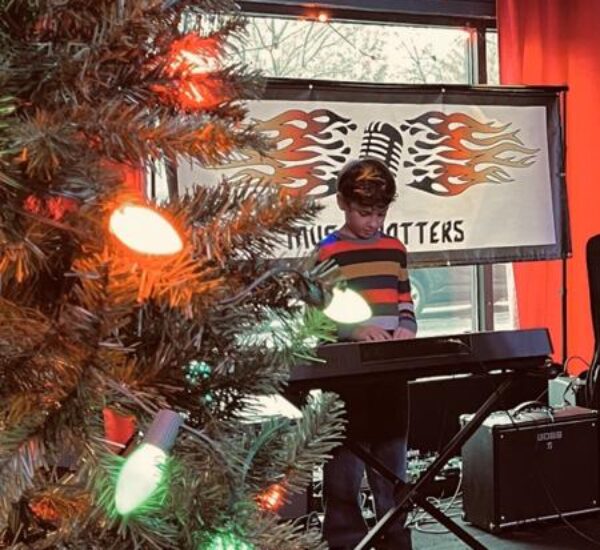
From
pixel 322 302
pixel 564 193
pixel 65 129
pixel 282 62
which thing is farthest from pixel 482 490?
pixel 65 129

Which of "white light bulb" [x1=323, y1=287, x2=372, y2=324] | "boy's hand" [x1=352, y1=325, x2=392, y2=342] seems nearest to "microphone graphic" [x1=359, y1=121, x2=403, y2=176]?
"boy's hand" [x1=352, y1=325, x2=392, y2=342]

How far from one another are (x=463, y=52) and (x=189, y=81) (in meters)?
3.14

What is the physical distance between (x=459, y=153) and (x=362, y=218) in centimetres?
117

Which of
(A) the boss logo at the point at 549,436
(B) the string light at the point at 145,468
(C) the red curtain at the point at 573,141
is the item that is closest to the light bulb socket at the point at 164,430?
(B) the string light at the point at 145,468

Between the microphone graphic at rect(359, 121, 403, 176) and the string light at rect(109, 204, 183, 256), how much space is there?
104 inches

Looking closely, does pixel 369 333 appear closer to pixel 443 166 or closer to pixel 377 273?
pixel 377 273

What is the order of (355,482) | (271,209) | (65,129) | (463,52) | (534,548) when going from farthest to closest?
(463,52) < (534,548) < (355,482) < (271,209) < (65,129)

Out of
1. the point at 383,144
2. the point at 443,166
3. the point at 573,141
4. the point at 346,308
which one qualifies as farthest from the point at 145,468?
the point at 573,141

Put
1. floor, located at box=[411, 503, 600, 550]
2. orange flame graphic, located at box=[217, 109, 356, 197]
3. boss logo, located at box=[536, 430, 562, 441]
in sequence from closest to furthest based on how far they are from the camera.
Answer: floor, located at box=[411, 503, 600, 550] → boss logo, located at box=[536, 430, 562, 441] → orange flame graphic, located at box=[217, 109, 356, 197]

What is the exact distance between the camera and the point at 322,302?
0.82 m

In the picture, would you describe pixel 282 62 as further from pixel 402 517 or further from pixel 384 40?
pixel 402 517

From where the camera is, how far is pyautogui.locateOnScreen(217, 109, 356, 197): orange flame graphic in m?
3.18

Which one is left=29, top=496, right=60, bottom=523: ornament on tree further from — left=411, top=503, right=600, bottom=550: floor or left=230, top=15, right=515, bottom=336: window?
left=230, top=15, right=515, bottom=336: window

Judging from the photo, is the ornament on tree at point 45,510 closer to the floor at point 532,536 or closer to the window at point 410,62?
the floor at point 532,536
